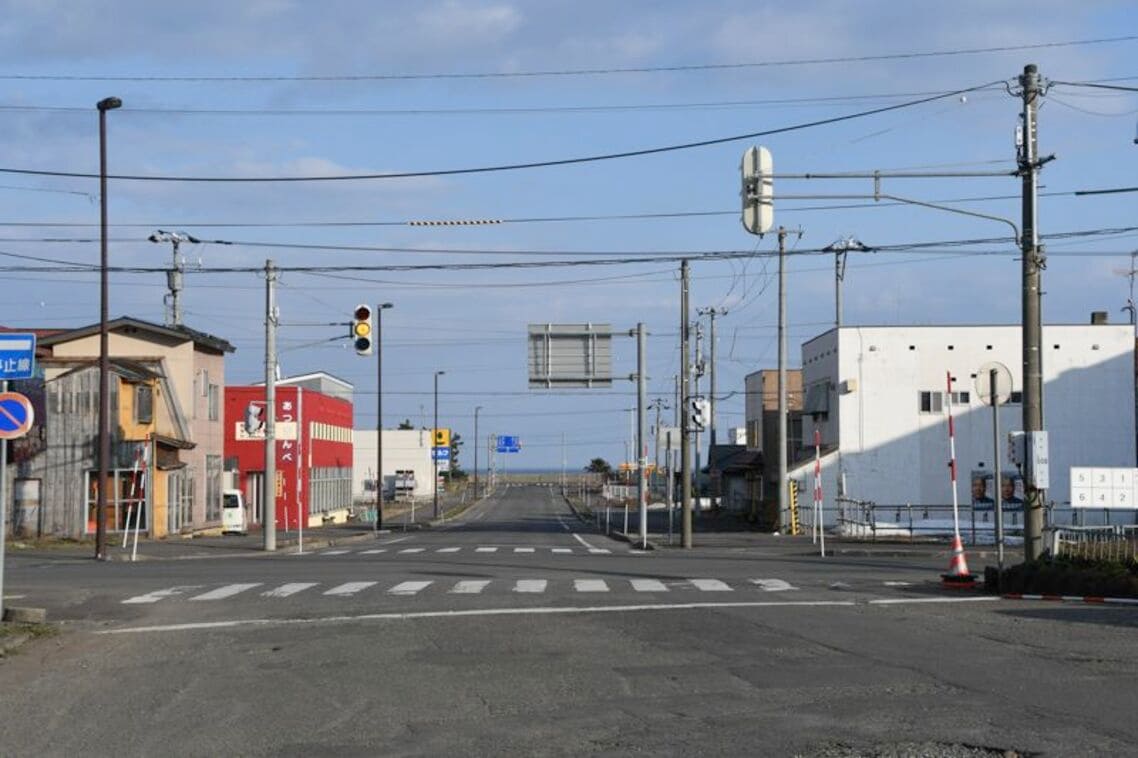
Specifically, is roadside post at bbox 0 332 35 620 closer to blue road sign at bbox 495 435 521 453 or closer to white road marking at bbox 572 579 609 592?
white road marking at bbox 572 579 609 592

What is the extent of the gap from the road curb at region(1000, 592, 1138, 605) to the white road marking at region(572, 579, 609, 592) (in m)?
6.35

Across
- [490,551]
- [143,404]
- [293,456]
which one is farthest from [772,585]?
[293,456]

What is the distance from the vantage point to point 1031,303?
22.3 m

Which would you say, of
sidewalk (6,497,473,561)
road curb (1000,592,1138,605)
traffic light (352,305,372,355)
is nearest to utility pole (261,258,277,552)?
sidewalk (6,497,473,561)

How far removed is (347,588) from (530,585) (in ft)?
10.2

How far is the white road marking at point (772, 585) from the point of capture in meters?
22.7

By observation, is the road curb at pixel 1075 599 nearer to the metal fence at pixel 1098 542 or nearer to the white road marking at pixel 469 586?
the metal fence at pixel 1098 542

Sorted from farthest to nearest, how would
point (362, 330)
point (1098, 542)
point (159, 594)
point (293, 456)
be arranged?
point (293, 456) < point (362, 330) < point (1098, 542) < point (159, 594)

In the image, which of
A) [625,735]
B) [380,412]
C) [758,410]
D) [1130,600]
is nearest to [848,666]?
[625,735]

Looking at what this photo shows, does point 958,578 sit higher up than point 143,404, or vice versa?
point 143,404

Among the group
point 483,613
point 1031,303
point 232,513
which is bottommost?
point 232,513

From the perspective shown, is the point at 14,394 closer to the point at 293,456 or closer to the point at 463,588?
the point at 463,588

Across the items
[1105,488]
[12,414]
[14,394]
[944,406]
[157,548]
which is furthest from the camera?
[944,406]

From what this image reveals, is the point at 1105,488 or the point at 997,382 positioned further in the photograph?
the point at 1105,488
